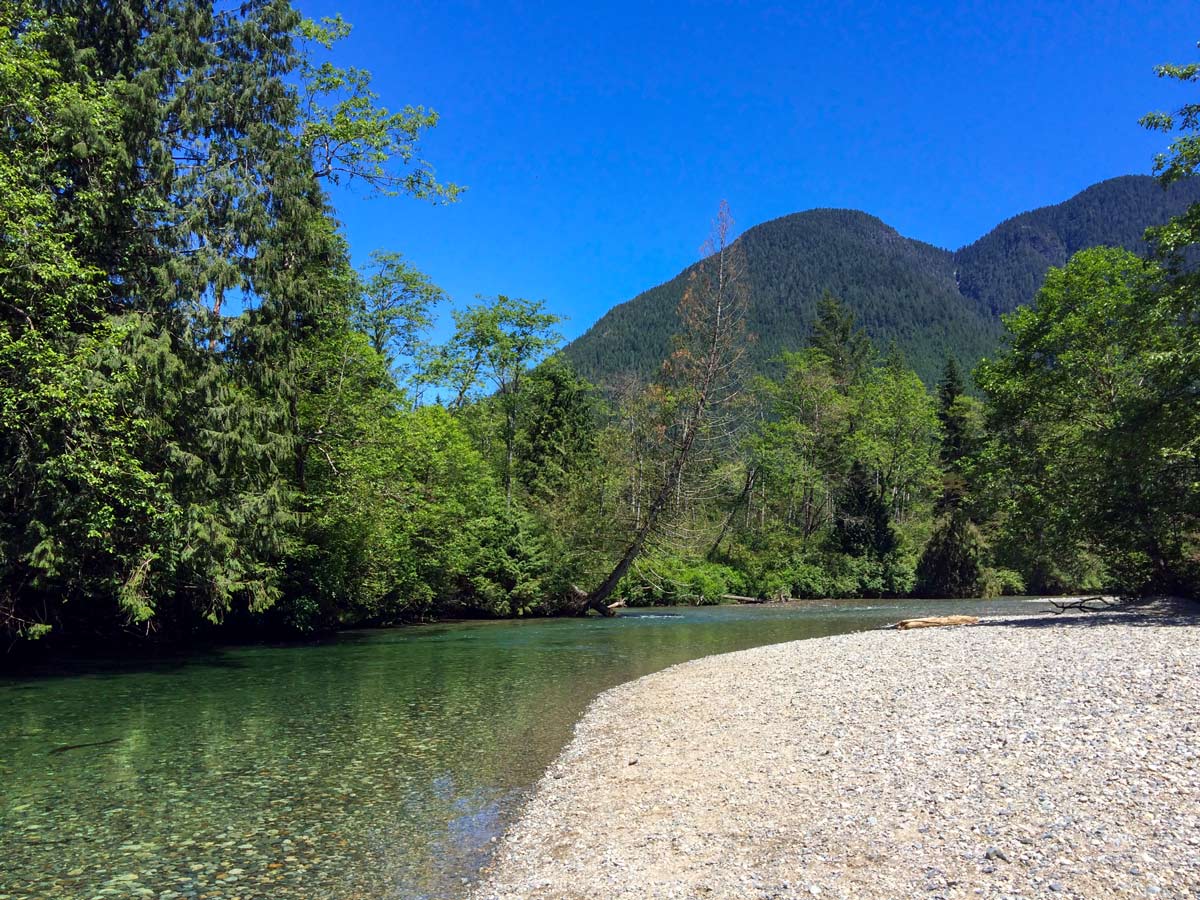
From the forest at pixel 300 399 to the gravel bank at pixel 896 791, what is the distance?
10.9 meters

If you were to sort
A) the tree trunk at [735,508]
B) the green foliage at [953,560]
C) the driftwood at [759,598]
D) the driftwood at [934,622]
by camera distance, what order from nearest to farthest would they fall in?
the driftwood at [934,622] → the green foliage at [953,560] → the driftwood at [759,598] → the tree trunk at [735,508]

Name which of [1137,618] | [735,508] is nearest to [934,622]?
[1137,618]

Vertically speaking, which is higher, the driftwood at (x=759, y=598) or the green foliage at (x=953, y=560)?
the green foliage at (x=953, y=560)

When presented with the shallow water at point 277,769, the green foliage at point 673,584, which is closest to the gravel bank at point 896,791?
the shallow water at point 277,769

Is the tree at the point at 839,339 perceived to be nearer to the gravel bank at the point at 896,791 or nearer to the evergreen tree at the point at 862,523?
the evergreen tree at the point at 862,523

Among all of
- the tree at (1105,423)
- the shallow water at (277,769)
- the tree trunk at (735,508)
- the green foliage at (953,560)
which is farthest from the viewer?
the tree trunk at (735,508)

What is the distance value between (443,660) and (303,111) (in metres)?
17.2

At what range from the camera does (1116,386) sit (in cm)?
2252

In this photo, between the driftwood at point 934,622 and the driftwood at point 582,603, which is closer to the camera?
the driftwood at point 934,622

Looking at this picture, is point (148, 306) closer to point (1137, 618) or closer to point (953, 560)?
point (1137, 618)

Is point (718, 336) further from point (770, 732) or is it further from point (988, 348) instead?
point (988, 348)

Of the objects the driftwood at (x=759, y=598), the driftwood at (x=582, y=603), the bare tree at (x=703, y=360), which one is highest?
the bare tree at (x=703, y=360)

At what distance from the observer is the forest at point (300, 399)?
14.2m

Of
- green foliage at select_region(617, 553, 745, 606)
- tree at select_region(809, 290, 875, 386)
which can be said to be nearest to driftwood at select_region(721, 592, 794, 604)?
green foliage at select_region(617, 553, 745, 606)
